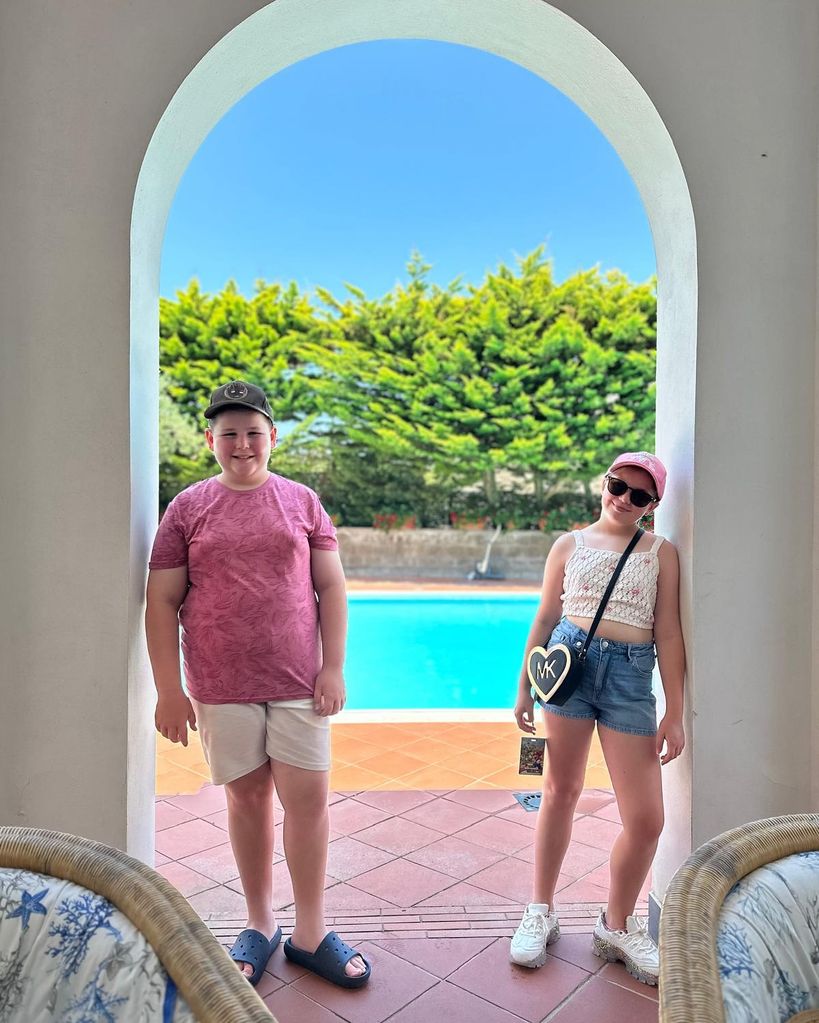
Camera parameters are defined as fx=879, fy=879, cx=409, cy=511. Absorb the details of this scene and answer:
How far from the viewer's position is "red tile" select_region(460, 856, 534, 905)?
2832 mm

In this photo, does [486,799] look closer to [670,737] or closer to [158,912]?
[670,737]

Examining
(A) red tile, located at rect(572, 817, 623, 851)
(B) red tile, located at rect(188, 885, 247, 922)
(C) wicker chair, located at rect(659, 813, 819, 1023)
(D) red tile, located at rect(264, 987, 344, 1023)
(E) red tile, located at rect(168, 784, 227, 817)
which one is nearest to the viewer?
(C) wicker chair, located at rect(659, 813, 819, 1023)

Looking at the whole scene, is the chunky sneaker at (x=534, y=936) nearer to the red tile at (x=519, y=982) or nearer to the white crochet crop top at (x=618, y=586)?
the red tile at (x=519, y=982)

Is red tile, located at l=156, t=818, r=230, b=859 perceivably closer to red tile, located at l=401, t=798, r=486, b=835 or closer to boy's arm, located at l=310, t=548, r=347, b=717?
red tile, located at l=401, t=798, r=486, b=835

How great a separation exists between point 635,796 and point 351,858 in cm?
128

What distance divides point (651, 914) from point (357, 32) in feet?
8.82

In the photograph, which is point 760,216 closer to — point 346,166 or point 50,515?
point 50,515

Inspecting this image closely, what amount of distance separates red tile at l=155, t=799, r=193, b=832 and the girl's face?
2.20 meters

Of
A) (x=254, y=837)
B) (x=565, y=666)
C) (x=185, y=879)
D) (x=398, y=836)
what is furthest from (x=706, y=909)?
(x=398, y=836)

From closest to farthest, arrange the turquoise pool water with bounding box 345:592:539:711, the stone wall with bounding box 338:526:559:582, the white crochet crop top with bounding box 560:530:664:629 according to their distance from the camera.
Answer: the white crochet crop top with bounding box 560:530:664:629 < the turquoise pool water with bounding box 345:592:539:711 < the stone wall with bounding box 338:526:559:582

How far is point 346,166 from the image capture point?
15953 millimetres

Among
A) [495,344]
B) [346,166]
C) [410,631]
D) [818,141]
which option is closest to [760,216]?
[818,141]

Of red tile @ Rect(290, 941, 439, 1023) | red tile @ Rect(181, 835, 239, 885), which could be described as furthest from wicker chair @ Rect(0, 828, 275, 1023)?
red tile @ Rect(181, 835, 239, 885)

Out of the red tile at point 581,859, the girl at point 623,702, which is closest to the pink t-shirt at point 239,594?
the girl at point 623,702
